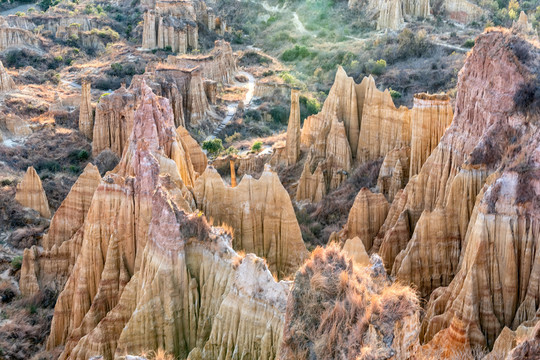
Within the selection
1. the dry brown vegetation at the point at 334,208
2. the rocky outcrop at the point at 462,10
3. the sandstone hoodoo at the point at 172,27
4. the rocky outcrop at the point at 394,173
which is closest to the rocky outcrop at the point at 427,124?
the rocky outcrop at the point at 394,173

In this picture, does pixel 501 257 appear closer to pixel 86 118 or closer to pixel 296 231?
pixel 296 231

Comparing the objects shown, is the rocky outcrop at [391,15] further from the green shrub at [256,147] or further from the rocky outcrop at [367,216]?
the rocky outcrop at [367,216]

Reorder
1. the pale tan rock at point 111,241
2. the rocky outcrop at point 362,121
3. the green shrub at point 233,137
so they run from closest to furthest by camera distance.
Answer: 1. the pale tan rock at point 111,241
2. the rocky outcrop at point 362,121
3. the green shrub at point 233,137

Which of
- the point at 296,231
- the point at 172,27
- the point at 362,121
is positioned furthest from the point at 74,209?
the point at 172,27

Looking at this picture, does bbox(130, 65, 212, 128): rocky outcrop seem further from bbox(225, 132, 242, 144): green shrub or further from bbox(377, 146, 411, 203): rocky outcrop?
bbox(377, 146, 411, 203): rocky outcrop

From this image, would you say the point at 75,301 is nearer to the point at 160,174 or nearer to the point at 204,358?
the point at 160,174

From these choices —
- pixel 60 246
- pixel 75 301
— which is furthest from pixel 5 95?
pixel 75 301

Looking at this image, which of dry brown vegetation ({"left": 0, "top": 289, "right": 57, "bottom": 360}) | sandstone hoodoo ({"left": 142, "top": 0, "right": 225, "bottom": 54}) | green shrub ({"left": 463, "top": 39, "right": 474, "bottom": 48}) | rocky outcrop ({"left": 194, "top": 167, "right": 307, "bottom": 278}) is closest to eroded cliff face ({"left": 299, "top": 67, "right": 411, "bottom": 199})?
rocky outcrop ({"left": 194, "top": 167, "right": 307, "bottom": 278})
